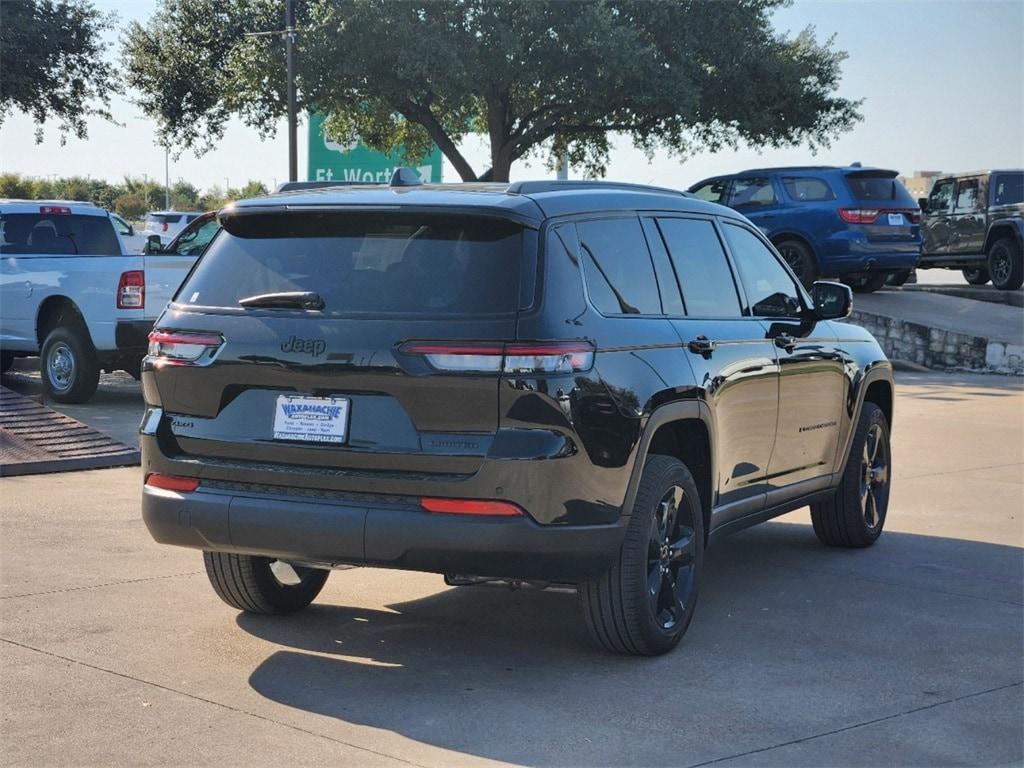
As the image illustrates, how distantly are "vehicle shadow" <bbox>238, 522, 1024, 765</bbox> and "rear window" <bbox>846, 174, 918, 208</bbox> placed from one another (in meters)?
14.5

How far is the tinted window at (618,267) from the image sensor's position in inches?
219

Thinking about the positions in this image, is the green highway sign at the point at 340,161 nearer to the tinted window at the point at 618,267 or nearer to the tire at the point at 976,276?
the tire at the point at 976,276

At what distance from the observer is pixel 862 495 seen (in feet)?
26.6

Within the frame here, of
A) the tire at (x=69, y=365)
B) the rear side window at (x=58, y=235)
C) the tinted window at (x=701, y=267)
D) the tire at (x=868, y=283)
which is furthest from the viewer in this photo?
the tire at (x=868, y=283)

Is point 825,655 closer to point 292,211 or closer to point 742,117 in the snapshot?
point 292,211

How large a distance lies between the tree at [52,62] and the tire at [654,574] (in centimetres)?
2931

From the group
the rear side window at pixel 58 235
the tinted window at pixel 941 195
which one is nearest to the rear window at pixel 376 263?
the rear side window at pixel 58 235

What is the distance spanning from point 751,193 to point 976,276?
850 cm

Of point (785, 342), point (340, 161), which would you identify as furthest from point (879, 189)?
point (340, 161)

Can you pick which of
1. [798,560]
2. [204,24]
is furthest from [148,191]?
[798,560]

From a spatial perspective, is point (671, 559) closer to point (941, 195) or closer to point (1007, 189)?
point (1007, 189)

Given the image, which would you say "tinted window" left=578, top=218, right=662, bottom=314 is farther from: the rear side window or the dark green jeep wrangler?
the dark green jeep wrangler

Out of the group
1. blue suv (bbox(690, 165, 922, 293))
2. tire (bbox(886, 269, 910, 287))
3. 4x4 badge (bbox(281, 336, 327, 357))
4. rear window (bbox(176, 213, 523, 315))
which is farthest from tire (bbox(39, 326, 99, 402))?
tire (bbox(886, 269, 910, 287))

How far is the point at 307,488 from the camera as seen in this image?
207 inches
